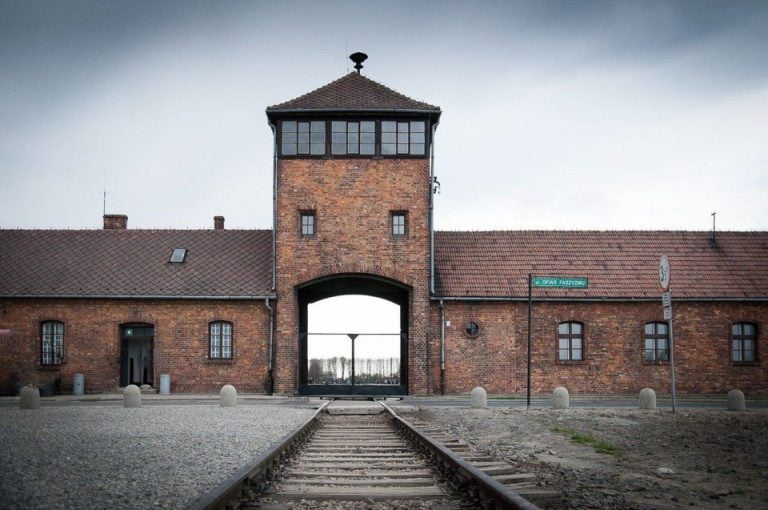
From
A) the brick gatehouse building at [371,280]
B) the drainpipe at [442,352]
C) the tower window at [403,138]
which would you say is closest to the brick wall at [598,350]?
the brick gatehouse building at [371,280]

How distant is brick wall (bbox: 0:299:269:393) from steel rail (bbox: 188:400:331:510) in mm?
15930

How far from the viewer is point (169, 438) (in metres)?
12.0

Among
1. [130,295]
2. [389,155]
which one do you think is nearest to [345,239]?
[389,155]

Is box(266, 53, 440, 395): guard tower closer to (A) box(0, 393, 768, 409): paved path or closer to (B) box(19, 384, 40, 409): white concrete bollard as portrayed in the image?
(A) box(0, 393, 768, 409): paved path

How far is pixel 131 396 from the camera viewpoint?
1964cm

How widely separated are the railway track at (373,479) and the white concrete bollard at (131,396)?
369 inches

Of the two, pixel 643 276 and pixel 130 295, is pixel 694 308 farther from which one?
pixel 130 295

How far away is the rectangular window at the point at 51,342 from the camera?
27.7 metres

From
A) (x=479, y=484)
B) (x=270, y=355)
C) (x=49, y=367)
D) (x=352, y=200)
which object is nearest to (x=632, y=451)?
(x=479, y=484)

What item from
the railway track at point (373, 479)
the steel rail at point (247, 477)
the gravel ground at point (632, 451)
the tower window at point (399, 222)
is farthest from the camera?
the tower window at point (399, 222)

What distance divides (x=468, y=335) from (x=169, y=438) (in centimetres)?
1632

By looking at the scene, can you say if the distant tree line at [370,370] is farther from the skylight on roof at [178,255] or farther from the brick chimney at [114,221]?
the brick chimney at [114,221]

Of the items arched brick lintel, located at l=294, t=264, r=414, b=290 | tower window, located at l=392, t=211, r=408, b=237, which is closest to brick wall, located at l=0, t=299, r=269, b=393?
arched brick lintel, located at l=294, t=264, r=414, b=290

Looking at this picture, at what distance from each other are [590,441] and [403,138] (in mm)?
16874
